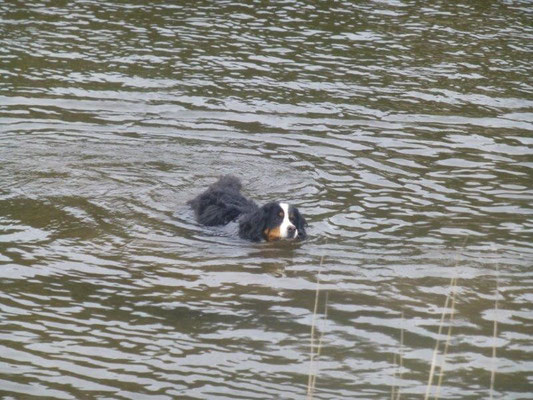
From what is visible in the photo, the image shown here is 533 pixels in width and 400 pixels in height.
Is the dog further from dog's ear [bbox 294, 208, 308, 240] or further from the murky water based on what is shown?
the murky water

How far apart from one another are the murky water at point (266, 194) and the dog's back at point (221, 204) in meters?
0.22

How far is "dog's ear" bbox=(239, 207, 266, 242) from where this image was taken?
11.4m

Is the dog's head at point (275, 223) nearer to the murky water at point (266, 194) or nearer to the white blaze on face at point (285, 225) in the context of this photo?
the white blaze on face at point (285, 225)

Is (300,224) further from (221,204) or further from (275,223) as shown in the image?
(221,204)

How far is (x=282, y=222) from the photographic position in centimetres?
1114

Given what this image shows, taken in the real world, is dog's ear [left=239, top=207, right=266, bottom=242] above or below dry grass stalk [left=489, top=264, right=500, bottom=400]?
below

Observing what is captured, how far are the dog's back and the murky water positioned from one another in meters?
0.22

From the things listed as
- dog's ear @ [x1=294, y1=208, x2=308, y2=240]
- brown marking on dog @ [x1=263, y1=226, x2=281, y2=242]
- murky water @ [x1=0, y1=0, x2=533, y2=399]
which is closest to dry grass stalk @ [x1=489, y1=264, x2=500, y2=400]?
murky water @ [x1=0, y1=0, x2=533, y2=399]

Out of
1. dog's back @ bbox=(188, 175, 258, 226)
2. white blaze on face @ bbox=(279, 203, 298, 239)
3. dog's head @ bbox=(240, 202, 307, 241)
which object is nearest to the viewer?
white blaze on face @ bbox=(279, 203, 298, 239)

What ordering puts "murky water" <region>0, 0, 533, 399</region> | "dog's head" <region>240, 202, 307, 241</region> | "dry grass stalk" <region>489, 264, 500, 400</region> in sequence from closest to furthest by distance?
"dry grass stalk" <region>489, 264, 500, 400</region>
"murky water" <region>0, 0, 533, 399</region>
"dog's head" <region>240, 202, 307, 241</region>

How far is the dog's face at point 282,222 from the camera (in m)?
11.2

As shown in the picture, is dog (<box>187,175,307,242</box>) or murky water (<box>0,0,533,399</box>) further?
dog (<box>187,175,307,242</box>)

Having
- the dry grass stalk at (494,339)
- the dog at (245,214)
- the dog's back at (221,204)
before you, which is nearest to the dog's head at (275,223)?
the dog at (245,214)

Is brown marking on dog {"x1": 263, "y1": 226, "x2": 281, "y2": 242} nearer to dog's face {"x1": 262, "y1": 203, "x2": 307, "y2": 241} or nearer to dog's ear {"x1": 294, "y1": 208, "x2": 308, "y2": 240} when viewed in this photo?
dog's face {"x1": 262, "y1": 203, "x2": 307, "y2": 241}
